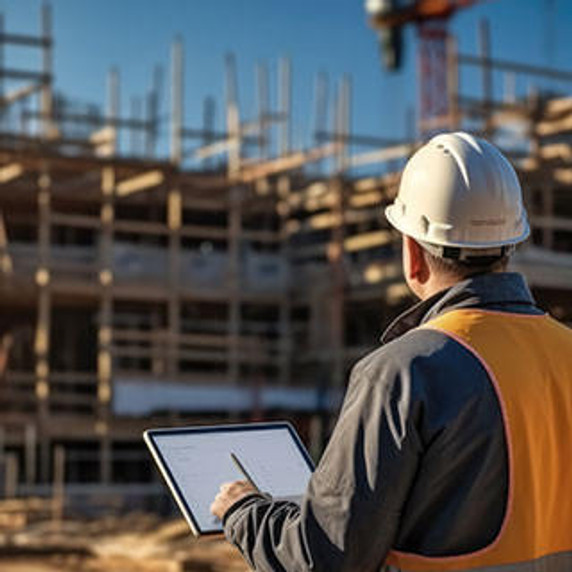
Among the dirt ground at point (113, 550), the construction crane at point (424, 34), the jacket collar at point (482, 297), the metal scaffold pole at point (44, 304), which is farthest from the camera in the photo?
the construction crane at point (424, 34)

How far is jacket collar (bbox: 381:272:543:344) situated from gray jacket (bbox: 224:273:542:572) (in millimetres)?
135

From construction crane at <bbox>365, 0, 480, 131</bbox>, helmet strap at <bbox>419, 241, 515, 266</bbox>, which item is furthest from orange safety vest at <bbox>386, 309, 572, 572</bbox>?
construction crane at <bbox>365, 0, 480, 131</bbox>

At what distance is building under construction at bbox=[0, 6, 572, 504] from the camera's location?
22.2 m

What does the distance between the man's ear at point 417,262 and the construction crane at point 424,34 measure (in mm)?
43098

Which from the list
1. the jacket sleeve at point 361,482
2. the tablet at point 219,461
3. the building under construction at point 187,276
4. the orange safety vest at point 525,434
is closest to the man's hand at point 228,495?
the tablet at point 219,461

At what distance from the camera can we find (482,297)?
2365 millimetres

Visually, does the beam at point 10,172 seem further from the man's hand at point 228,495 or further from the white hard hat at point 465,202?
the white hard hat at point 465,202

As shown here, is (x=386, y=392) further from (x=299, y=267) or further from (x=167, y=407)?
(x=299, y=267)

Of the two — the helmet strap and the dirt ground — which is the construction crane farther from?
the helmet strap

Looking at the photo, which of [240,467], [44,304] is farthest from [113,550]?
[240,467]

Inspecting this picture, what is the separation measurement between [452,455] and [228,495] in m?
0.54

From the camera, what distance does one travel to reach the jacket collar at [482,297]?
2367 millimetres

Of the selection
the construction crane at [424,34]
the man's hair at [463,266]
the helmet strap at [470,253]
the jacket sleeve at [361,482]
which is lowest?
the jacket sleeve at [361,482]

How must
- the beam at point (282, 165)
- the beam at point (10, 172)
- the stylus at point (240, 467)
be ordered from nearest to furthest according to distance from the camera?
the stylus at point (240, 467)
the beam at point (10, 172)
the beam at point (282, 165)
